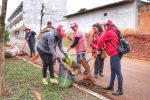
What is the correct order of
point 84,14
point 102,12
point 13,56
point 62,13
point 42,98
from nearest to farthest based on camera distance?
point 42,98, point 13,56, point 102,12, point 84,14, point 62,13

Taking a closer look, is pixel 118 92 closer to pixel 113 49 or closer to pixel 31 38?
pixel 113 49

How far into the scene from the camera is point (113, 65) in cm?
769

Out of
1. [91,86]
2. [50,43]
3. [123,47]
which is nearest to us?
[123,47]

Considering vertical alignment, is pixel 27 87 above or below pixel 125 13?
below

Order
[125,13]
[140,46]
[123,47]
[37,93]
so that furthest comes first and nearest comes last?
[125,13], [140,46], [123,47], [37,93]

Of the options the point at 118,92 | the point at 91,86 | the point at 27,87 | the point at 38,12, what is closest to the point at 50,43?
the point at 27,87

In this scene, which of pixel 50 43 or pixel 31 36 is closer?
pixel 50 43

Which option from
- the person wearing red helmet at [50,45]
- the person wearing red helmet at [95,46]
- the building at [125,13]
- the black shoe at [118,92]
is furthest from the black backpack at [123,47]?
the building at [125,13]

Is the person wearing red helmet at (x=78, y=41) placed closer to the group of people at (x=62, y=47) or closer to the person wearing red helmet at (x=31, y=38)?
the group of people at (x=62, y=47)

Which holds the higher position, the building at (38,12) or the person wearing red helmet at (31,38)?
the building at (38,12)

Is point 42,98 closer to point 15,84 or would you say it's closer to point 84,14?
point 15,84

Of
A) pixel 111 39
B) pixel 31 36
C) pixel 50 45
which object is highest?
pixel 31 36

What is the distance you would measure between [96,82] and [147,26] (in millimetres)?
15210

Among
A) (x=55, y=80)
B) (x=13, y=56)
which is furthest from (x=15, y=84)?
(x=13, y=56)
